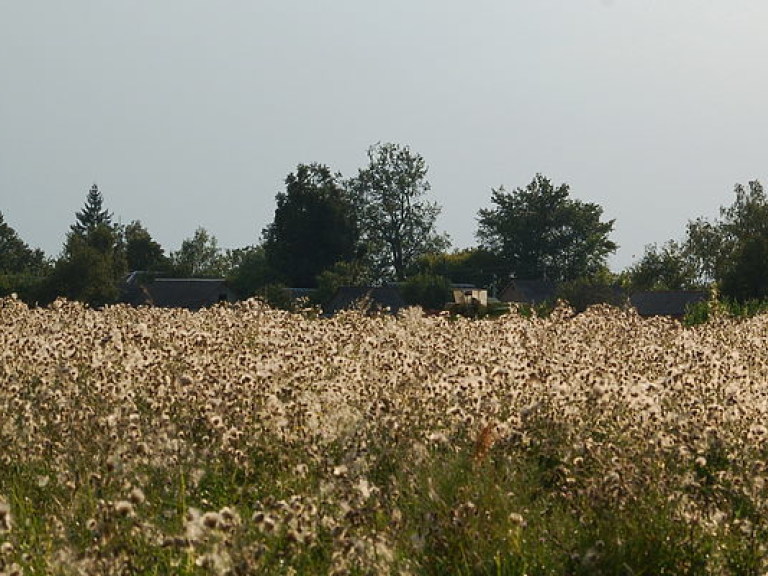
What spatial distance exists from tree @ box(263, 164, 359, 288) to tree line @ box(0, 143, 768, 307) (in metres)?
0.07

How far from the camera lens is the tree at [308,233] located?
79.1 m

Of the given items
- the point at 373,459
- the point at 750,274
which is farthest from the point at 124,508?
the point at 750,274

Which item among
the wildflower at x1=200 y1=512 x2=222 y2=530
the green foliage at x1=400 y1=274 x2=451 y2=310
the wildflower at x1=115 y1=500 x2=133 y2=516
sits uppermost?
the green foliage at x1=400 y1=274 x2=451 y2=310

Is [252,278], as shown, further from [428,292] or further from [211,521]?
[211,521]

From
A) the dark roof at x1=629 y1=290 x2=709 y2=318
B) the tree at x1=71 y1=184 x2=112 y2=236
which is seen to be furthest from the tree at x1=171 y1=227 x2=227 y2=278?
the dark roof at x1=629 y1=290 x2=709 y2=318

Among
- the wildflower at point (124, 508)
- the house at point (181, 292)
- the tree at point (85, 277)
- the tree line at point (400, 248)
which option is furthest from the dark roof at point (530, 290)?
the wildflower at point (124, 508)

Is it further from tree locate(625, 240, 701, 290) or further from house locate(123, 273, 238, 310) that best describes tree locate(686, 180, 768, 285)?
house locate(123, 273, 238, 310)

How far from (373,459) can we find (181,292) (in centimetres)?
7603

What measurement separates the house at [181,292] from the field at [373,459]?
227 feet

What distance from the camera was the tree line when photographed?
71750 millimetres

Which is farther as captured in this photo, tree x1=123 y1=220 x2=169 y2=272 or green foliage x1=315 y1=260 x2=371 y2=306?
tree x1=123 y1=220 x2=169 y2=272

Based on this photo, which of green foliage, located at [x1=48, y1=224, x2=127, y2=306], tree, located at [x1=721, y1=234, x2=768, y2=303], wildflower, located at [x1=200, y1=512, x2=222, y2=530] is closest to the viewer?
wildflower, located at [x1=200, y1=512, x2=222, y2=530]

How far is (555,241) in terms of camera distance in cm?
9562

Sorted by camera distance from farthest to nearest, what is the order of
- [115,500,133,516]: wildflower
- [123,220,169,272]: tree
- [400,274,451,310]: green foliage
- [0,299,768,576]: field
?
[123,220,169,272]: tree
[400,274,451,310]: green foliage
[0,299,768,576]: field
[115,500,133,516]: wildflower
